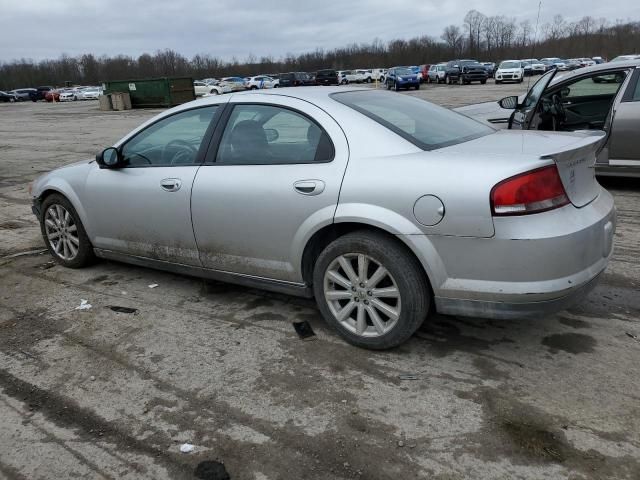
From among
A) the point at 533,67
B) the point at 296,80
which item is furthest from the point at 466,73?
the point at 296,80

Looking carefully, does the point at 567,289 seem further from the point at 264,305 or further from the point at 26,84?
the point at 26,84

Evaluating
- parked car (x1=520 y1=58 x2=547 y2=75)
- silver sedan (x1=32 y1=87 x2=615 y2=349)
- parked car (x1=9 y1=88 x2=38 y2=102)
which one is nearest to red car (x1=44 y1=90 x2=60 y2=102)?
parked car (x1=9 y1=88 x2=38 y2=102)

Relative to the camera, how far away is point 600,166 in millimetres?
6738

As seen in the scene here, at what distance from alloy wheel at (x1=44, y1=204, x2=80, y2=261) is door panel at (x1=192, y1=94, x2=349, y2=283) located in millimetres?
1726

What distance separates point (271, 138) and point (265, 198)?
46 centimetres

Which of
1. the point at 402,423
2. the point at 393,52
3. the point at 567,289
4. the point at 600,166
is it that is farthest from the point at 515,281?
the point at 393,52

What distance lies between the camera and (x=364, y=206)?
10.3ft

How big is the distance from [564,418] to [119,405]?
2303mm

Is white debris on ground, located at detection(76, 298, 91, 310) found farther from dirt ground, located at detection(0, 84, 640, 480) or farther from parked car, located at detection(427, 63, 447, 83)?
parked car, located at detection(427, 63, 447, 83)

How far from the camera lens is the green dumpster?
3369cm

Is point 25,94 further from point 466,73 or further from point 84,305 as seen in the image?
point 84,305

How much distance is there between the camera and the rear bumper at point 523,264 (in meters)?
2.76

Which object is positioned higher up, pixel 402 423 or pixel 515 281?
pixel 515 281

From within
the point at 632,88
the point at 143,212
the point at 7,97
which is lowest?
the point at 7,97
